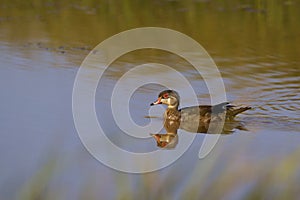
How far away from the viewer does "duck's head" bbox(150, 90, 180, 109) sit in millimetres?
8742

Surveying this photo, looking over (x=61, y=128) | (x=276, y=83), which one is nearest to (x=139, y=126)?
(x=61, y=128)

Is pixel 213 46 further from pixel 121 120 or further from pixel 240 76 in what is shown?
pixel 121 120

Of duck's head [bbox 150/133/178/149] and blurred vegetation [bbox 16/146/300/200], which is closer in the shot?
blurred vegetation [bbox 16/146/300/200]

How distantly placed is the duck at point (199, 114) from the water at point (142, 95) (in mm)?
182

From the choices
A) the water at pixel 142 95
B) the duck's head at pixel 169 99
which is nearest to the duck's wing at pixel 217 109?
the water at pixel 142 95

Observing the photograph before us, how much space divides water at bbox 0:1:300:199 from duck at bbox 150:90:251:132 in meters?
0.18

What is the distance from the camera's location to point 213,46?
12.4m

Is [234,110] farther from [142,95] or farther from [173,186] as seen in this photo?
[173,186]

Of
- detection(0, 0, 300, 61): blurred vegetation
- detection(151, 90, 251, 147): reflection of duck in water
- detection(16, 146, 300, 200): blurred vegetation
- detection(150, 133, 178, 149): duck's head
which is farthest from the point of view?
detection(0, 0, 300, 61): blurred vegetation

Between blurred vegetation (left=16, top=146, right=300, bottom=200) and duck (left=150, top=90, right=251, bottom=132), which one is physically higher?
duck (left=150, top=90, right=251, bottom=132)

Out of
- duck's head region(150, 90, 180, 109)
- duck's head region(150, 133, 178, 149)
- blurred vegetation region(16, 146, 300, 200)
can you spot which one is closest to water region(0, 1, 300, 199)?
blurred vegetation region(16, 146, 300, 200)

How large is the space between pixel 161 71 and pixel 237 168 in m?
6.96

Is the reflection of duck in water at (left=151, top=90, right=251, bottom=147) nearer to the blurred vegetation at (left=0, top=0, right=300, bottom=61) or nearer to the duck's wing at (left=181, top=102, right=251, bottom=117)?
the duck's wing at (left=181, top=102, right=251, bottom=117)

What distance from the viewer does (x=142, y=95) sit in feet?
31.0
